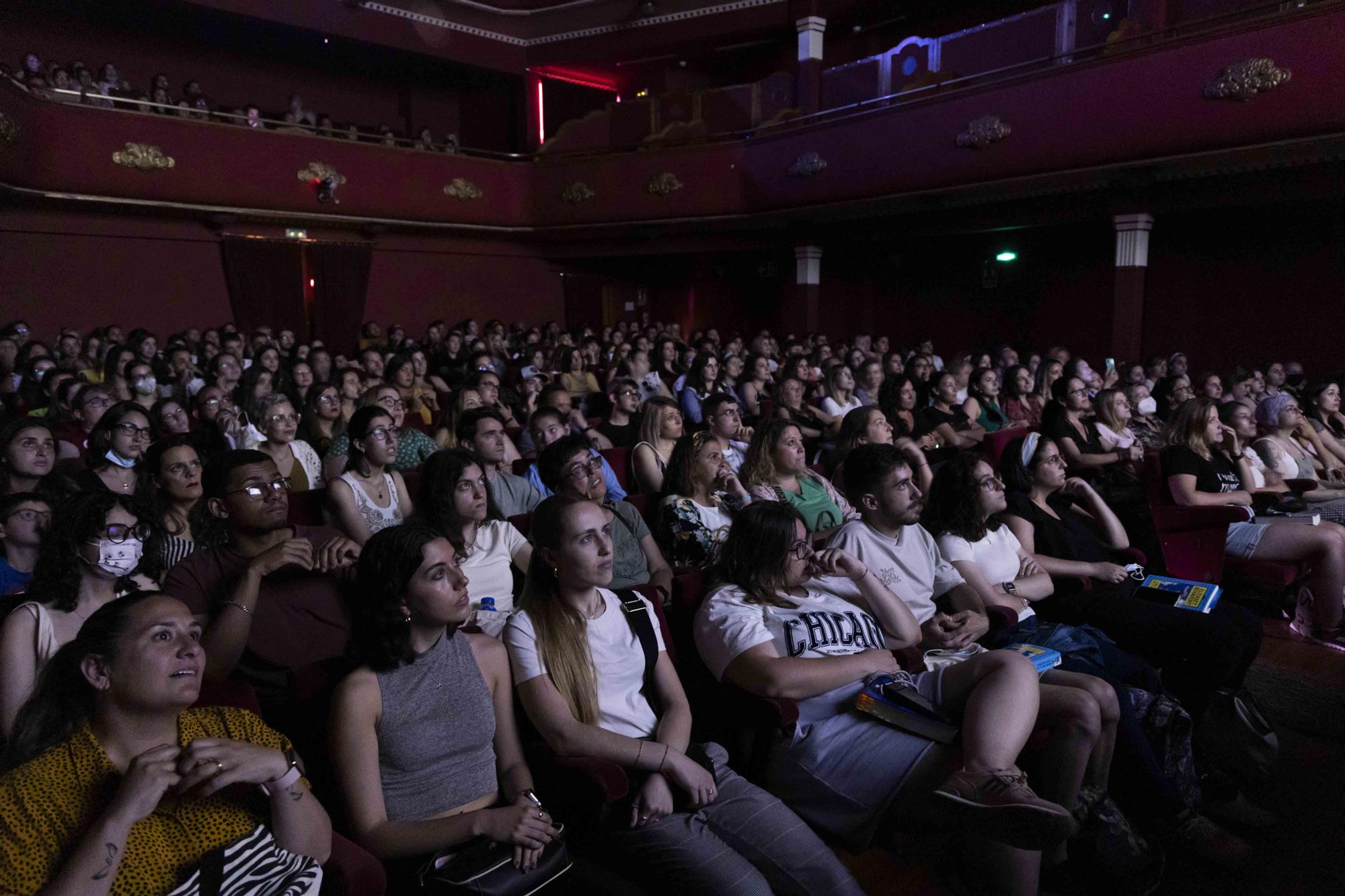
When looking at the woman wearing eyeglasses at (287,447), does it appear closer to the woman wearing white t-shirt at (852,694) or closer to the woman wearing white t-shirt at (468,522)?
the woman wearing white t-shirt at (468,522)

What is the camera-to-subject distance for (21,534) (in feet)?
7.87

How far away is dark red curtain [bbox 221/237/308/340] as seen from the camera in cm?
1098

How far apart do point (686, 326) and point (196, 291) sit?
23.0 ft

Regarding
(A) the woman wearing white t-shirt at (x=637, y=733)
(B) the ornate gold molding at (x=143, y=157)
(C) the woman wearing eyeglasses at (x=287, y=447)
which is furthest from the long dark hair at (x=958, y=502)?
(B) the ornate gold molding at (x=143, y=157)

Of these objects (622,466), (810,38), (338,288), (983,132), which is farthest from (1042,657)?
(338,288)

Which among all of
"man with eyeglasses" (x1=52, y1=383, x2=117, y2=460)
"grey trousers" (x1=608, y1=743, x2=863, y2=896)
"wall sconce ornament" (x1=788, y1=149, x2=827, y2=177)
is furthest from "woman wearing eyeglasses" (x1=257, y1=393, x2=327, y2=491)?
"wall sconce ornament" (x1=788, y1=149, x2=827, y2=177)

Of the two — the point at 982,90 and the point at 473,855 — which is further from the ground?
the point at 982,90

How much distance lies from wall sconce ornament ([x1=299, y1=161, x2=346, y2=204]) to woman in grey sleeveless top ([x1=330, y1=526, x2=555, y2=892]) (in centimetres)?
1046

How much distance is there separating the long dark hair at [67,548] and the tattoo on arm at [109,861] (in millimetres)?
856

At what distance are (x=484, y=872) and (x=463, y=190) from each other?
463 inches

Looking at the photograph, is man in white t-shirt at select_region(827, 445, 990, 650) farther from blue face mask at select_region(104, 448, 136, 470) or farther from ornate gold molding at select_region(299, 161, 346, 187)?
ornate gold molding at select_region(299, 161, 346, 187)

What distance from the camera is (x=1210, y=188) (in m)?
8.08

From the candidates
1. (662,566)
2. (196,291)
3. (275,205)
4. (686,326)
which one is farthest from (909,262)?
(662,566)

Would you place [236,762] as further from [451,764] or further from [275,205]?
[275,205]
